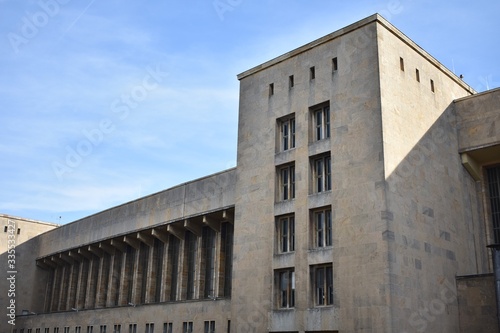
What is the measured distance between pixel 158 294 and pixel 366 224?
766 inches

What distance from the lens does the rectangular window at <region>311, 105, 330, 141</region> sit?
28078 millimetres

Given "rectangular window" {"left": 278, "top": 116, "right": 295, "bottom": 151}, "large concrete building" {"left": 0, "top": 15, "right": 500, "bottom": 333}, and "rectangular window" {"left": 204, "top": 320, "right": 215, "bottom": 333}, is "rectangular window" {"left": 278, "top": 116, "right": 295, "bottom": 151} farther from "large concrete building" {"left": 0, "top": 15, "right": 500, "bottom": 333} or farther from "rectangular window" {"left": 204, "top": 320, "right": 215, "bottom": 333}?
"rectangular window" {"left": 204, "top": 320, "right": 215, "bottom": 333}

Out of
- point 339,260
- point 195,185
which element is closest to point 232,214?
point 195,185

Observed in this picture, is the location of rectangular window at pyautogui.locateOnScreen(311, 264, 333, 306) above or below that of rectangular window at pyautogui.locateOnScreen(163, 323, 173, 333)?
above

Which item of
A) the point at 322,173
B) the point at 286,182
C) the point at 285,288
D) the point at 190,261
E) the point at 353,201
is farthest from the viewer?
the point at 190,261

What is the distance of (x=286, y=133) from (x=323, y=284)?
8.14m

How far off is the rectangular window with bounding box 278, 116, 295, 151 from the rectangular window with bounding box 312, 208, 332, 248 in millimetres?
4117

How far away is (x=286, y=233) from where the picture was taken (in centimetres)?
2825

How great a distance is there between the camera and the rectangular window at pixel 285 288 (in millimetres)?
26938

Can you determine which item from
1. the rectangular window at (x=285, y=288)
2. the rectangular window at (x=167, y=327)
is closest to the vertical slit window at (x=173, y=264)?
the rectangular window at (x=167, y=327)

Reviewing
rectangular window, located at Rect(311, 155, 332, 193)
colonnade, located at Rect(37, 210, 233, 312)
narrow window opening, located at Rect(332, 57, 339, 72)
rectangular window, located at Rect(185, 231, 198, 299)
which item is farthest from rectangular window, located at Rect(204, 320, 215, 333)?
narrow window opening, located at Rect(332, 57, 339, 72)

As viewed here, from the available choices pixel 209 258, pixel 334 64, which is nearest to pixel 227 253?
pixel 209 258

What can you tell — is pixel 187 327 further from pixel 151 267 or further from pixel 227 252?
pixel 151 267

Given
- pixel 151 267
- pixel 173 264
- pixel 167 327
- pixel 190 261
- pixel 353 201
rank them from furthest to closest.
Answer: pixel 151 267 → pixel 173 264 → pixel 190 261 → pixel 167 327 → pixel 353 201
